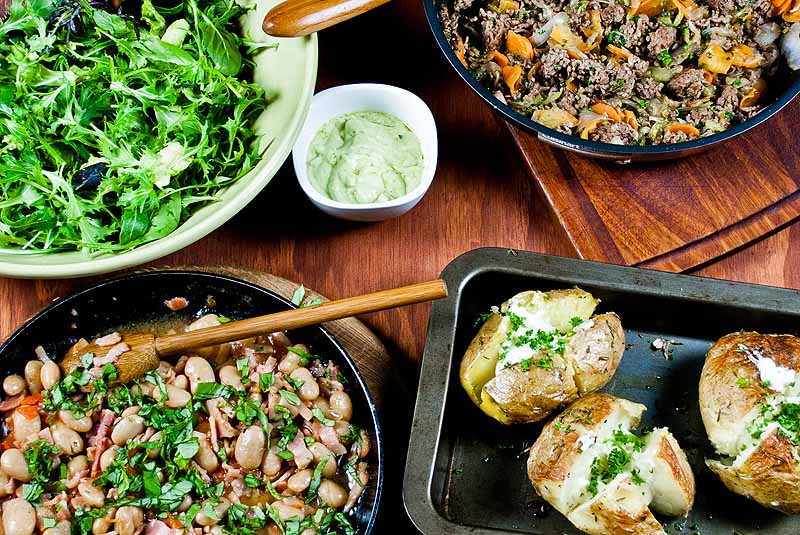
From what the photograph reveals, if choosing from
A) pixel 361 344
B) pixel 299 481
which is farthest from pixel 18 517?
pixel 361 344

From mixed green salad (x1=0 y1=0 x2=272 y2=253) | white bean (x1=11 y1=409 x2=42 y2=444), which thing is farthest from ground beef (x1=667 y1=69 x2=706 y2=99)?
white bean (x1=11 y1=409 x2=42 y2=444)

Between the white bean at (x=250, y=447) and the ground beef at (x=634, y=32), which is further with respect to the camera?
the ground beef at (x=634, y=32)

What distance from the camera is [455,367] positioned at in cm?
247

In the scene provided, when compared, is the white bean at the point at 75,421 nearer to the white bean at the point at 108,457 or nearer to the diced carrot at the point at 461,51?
the white bean at the point at 108,457

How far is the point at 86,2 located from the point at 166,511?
1281 mm

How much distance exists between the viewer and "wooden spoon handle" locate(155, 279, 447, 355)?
229 centimetres

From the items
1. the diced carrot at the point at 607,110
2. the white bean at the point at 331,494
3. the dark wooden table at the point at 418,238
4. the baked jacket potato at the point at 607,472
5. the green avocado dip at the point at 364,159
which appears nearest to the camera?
the baked jacket potato at the point at 607,472

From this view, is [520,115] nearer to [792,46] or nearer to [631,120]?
[631,120]

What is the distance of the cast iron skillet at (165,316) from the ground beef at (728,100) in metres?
1.18

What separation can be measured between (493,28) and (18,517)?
1.72 m

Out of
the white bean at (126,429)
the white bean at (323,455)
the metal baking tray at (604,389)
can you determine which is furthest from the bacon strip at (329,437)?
the white bean at (126,429)

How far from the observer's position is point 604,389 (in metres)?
2.55

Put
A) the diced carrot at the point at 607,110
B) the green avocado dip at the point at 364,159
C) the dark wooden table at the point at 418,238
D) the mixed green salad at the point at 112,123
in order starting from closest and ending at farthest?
the mixed green salad at the point at 112,123 < the diced carrot at the point at 607,110 < the green avocado dip at the point at 364,159 < the dark wooden table at the point at 418,238

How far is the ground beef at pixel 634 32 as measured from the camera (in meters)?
2.55
